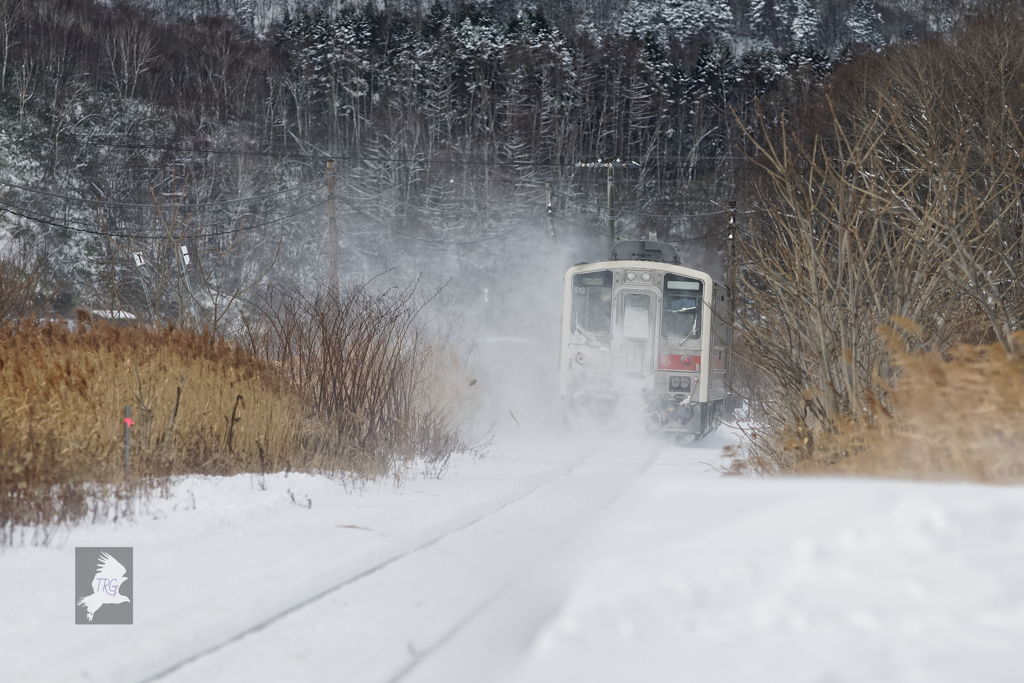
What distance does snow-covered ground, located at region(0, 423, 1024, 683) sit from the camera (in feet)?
9.66

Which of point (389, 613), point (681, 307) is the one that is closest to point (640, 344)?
point (681, 307)

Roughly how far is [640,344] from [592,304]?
3.40ft

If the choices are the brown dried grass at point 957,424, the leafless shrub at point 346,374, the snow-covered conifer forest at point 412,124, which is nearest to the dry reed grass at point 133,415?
the leafless shrub at point 346,374

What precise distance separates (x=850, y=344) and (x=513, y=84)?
63.0 meters

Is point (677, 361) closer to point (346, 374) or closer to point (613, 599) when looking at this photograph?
point (346, 374)

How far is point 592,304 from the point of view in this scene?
16906mm

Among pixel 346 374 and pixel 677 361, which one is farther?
pixel 677 361

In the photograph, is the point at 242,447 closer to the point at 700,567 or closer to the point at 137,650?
the point at 137,650

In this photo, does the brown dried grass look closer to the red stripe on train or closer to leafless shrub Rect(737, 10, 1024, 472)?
leafless shrub Rect(737, 10, 1024, 472)

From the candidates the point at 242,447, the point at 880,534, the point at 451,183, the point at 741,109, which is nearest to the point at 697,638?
the point at 880,534

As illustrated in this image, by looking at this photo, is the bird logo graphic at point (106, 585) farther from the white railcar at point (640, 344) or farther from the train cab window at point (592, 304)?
the train cab window at point (592, 304)

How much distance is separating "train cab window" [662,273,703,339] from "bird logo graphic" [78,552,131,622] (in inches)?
488

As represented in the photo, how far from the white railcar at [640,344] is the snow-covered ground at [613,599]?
10.7 metres

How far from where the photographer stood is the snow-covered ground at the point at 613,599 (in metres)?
2.94
